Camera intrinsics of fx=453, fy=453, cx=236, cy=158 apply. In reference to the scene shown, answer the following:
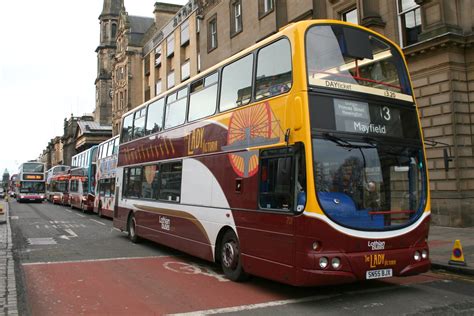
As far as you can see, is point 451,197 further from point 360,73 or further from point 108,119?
point 108,119

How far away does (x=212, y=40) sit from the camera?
32250 mm

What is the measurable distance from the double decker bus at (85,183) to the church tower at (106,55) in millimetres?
51059

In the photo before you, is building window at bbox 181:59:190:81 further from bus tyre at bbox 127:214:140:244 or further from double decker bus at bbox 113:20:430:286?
double decker bus at bbox 113:20:430:286

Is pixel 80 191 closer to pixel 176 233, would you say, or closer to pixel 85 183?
pixel 85 183

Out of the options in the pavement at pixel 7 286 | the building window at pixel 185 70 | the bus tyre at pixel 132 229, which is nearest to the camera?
the pavement at pixel 7 286

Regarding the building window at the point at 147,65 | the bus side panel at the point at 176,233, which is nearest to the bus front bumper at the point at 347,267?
the bus side panel at the point at 176,233

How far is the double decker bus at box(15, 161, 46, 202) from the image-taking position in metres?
48.8

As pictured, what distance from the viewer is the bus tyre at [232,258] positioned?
8109 millimetres

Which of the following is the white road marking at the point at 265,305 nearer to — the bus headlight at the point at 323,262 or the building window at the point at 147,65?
the bus headlight at the point at 323,262

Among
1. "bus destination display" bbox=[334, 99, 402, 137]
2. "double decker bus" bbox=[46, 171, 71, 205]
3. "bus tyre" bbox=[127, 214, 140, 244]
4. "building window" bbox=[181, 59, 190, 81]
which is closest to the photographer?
"bus destination display" bbox=[334, 99, 402, 137]

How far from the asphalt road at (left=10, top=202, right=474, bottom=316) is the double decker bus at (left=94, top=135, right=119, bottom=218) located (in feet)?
43.3

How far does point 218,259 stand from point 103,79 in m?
82.2

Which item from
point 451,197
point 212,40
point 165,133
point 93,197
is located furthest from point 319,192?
point 212,40

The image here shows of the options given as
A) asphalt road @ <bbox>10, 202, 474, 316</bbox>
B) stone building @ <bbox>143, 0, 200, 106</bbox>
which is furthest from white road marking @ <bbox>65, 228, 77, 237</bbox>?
stone building @ <bbox>143, 0, 200, 106</bbox>
